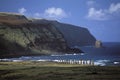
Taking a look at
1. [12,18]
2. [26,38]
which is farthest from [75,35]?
[26,38]

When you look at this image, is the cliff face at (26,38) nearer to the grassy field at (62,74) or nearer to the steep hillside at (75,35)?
the grassy field at (62,74)

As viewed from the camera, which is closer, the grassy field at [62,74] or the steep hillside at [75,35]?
the grassy field at [62,74]

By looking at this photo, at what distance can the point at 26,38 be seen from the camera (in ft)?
317

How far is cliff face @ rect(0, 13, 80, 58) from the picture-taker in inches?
3560

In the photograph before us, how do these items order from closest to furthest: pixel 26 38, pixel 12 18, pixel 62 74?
1. pixel 62 74
2. pixel 26 38
3. pixel 12 18

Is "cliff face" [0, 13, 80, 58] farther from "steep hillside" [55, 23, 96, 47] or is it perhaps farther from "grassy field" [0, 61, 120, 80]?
"steep hillside" [55, 23, 96, 47]

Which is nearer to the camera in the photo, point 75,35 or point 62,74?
point 62,74

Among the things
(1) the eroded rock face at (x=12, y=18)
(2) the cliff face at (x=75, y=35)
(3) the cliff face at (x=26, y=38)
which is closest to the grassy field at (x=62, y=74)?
(3) the cliff face at (x=26, y=38)

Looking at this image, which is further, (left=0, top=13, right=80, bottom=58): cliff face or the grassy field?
(left=0, top=13, right=80, bottom=58): cliff face

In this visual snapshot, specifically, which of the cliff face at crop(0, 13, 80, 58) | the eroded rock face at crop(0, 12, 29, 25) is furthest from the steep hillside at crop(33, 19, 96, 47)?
the cliff face at crop(0, 13, 80, 58)

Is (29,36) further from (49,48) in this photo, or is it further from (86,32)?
(86,32)

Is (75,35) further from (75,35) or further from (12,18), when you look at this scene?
(12,18)

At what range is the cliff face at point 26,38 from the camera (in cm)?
9041

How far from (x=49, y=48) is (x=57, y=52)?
9.65ft
